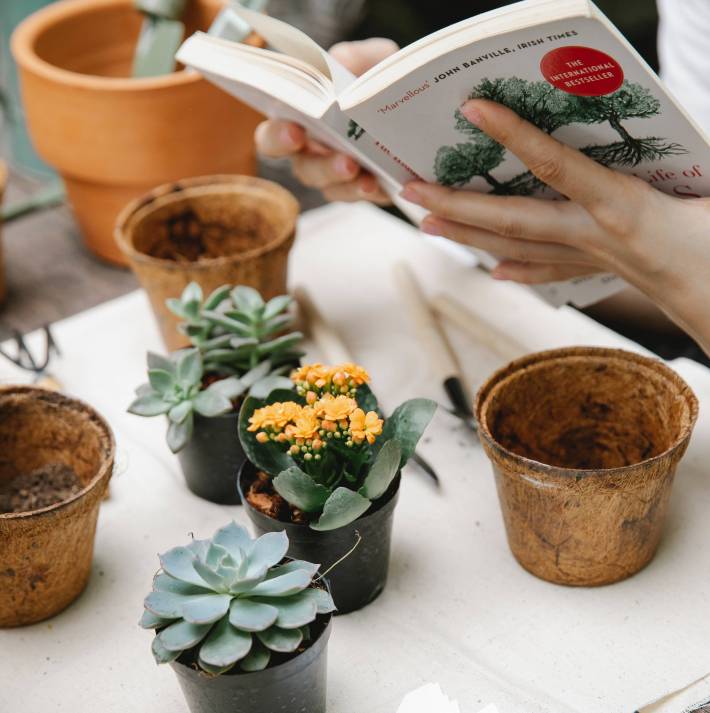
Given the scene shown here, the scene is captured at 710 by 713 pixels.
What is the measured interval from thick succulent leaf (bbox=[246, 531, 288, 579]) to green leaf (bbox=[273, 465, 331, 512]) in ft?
0.15

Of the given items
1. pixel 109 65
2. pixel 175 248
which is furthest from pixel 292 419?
pixel 109 65

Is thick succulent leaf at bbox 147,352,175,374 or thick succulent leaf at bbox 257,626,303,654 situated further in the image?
thick succulent leaf at bbox 147,352,175,374

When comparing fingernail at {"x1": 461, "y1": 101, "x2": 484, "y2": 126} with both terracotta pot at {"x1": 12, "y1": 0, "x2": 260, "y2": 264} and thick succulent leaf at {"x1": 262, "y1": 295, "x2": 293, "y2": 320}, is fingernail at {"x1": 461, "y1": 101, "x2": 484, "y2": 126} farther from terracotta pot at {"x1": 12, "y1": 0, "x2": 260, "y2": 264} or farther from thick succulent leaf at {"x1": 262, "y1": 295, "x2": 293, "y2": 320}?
terracotta pot at {"x1": 12, "y1": 0, "x2": 260, "y2": 264}

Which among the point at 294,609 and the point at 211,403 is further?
the point at 211,403

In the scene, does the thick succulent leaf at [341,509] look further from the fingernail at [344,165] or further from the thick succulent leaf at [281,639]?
the fingernail at [344,165]

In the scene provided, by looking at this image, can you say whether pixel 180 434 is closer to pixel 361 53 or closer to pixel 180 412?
pixel 180 412

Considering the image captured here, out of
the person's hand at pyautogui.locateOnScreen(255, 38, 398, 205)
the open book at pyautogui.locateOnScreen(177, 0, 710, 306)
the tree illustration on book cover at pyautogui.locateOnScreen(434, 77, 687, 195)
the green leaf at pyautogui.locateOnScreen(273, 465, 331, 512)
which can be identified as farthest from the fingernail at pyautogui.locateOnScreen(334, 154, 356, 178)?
the green leaf at pyautogui.locateOnScreen(273, 465, 331, 512)

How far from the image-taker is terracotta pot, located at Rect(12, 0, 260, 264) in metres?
1.15

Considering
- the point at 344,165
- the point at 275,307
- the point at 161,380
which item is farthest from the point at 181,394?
the point at 344,165

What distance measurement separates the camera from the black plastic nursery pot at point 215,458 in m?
0.81

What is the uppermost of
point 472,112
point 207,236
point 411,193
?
point 472,112

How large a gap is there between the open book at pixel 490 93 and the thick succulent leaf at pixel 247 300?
0.16 meters

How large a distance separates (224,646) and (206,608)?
0.02 m

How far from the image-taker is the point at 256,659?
0.59m
